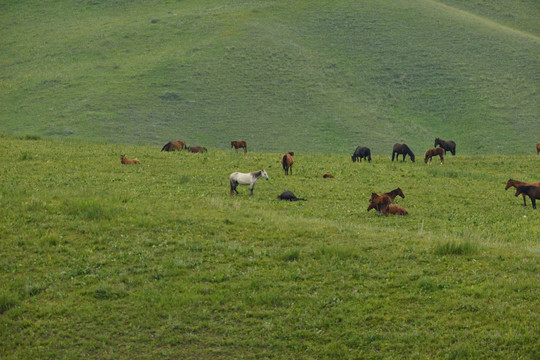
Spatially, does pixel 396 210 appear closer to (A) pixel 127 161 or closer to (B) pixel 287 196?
(B) pixel 287 196

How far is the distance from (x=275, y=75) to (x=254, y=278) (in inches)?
3028

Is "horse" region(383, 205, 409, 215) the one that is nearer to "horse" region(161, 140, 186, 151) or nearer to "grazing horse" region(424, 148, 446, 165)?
"grazing horse" region(424, 148, 446, 165)

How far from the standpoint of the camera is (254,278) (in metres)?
15.2

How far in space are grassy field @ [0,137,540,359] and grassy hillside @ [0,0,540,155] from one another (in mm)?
45283

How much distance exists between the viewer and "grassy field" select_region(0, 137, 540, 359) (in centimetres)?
1252

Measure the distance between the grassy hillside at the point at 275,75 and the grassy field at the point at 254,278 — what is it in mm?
45283

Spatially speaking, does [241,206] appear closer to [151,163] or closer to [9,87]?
[151,163]

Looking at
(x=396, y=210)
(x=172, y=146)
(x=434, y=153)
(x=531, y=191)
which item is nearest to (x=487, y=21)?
(x=434, y=153)

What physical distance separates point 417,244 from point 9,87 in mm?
84370

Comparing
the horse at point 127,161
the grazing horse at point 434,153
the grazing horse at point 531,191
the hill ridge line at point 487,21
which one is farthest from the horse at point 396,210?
the hill ridge line at point 487,21

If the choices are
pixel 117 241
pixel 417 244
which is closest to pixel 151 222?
pixel 117 241

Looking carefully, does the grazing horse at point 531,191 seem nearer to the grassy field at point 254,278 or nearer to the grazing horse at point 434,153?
the grassy field at point 254,278

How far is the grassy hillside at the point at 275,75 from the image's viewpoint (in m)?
74.6

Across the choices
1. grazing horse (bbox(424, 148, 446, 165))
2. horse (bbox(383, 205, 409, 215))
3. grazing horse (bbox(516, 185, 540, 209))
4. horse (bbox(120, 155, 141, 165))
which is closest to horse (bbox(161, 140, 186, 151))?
horse (bbox(120, 155, 141, 165))
